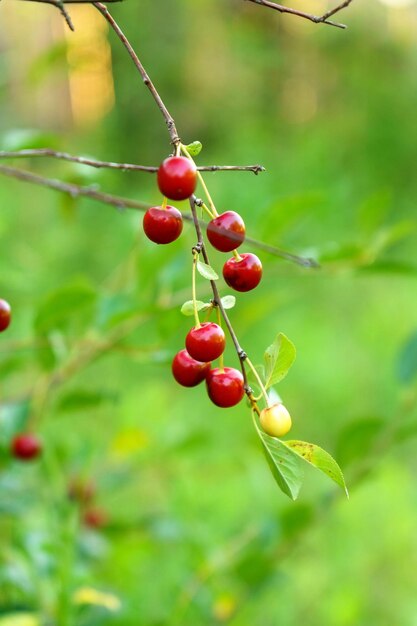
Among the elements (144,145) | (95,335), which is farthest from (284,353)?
(144,145)

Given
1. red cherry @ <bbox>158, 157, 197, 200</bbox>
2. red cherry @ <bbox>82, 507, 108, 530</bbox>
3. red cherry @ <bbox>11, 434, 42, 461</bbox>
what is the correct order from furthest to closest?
red cherry @ <bbox>82, 507, 108, 530</bbox>, red cherry @ <bbox>11, 434, 42, 461</bbox>, red cherry @ <bbox>158, 157, 197, 200</bbox>

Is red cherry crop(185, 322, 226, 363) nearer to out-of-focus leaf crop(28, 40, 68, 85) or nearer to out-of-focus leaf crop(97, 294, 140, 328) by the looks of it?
out-of-focus leaf crop(97, 294, 140, 328)

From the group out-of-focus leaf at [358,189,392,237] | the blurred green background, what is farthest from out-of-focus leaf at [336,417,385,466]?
out-of-focus leaf at [358,189,392,237]

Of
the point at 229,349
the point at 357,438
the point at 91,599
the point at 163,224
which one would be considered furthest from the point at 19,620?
the point at 229,349

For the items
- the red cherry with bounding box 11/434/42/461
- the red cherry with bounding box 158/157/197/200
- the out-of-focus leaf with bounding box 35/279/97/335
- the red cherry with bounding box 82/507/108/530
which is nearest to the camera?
the red cherry with bounding box 158/157/197/200

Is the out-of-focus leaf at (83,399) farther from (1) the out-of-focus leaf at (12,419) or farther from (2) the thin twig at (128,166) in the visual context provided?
(2) the thin twig at (128,166)

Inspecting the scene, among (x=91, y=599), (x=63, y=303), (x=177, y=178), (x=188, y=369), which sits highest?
(x=177, y=178)

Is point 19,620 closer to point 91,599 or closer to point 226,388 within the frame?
point 91,599

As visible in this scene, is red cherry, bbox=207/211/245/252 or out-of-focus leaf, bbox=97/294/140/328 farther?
out-of-focus leaf, bbox=97/294/140/328
